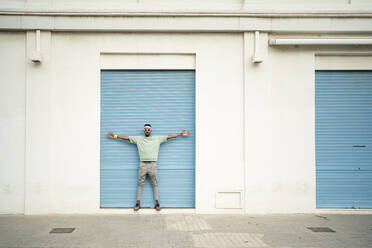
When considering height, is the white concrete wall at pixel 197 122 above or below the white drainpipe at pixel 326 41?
below

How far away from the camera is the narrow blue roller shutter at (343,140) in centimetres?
958

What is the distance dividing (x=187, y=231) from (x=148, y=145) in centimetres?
260

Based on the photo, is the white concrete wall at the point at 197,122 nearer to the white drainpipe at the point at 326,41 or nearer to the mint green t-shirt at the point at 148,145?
the white drainpipe at the point at 326,41

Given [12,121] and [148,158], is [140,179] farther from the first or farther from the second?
[12,121]

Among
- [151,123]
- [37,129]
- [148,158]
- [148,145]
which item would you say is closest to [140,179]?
[148,158]

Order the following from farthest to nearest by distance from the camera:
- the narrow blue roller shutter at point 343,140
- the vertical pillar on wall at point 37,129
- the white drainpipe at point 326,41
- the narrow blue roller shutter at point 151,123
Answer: the narrow blue roller shutter at point 343,140 < the narrow blue roller shutter at point 151,123 < the white drainpipe at point 326,41 < the vertical pillar on wall at point 37,129

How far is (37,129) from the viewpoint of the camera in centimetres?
905

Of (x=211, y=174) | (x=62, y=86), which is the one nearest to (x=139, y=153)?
(x=211, y=174)

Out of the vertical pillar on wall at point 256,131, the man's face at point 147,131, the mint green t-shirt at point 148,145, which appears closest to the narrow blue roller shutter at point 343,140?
the vertical pillar on wall at point 256,131

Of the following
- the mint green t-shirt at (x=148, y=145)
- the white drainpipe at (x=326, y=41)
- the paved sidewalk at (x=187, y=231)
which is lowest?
the paved sidewalk at (x=187, y=231)

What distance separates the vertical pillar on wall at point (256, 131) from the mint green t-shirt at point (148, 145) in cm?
227

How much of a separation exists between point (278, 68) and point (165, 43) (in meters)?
3.10

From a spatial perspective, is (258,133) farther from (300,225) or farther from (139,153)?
(139,153)

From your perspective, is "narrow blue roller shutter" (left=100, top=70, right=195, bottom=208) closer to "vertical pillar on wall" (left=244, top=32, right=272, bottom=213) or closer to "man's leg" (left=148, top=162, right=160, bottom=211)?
"man's leg" (left=148, top=162, right=160, bottom=211)
